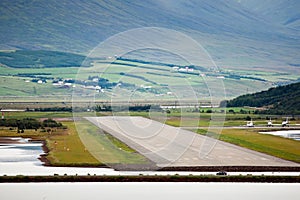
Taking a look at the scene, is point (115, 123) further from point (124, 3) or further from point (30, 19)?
point (124, 3)

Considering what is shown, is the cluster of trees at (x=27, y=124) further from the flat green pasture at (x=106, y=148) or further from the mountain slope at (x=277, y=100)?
the mountain slope at (x=277, y=100)

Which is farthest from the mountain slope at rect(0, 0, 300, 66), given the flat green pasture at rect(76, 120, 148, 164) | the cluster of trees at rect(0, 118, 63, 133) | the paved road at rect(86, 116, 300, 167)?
the flat green pasture at rect(76, 120, 148, 164)

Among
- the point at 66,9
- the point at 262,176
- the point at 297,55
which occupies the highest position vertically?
the point at 66,9

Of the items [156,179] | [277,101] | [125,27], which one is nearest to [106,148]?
[156,179]

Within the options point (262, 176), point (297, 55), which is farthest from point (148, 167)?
point (297, 55)

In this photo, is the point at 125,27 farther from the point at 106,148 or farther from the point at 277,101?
the point at 106,148

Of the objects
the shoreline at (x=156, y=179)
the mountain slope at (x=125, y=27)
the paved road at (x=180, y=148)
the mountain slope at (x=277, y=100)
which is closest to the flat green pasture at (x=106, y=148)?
the paved road at (x=180, y=148)
